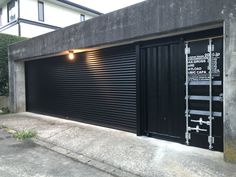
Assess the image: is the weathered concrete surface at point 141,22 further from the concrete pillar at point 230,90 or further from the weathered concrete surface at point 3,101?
the weathered concrete surface at point 3,101

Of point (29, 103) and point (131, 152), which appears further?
point (29, 103)

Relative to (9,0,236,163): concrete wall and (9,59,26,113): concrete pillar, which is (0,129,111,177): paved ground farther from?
(9,59,26,113): concrete pillar

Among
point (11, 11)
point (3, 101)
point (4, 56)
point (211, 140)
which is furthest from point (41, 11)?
point (211, 140)

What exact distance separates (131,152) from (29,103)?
7.29m

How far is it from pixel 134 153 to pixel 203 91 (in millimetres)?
1933

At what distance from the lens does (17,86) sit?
996cm

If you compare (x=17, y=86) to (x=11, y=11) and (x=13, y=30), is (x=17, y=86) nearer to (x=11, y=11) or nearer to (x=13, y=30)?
(x=13, y=30)

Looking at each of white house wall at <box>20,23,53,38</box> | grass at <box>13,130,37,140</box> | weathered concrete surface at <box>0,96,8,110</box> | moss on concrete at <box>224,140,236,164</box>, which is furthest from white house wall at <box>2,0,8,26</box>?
moss on concrete at <box>224,140,236,164</box>

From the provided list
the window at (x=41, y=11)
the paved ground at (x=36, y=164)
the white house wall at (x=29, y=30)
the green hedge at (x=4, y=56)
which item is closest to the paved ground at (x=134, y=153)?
the paved ground at (x=36, y=164)

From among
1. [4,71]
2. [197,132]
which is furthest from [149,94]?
[4,71]

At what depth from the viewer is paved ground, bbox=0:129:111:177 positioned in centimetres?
368

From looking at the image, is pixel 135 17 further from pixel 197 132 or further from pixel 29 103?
pixel 29 103

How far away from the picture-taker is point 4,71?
10.6 meters

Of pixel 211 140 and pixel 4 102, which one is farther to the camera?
pixel 4 102
